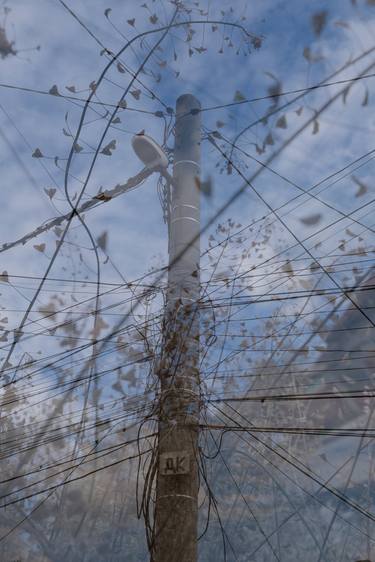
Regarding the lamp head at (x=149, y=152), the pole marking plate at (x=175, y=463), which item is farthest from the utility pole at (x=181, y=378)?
the lamp head at (x=149, y=152)

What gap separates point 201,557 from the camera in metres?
25.0

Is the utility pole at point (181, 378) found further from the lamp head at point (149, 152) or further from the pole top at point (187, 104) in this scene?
the lamp head at point (149, 152)

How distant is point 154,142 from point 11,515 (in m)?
21.7

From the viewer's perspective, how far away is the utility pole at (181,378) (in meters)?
4.99

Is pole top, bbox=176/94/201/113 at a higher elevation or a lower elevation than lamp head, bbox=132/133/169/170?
higher

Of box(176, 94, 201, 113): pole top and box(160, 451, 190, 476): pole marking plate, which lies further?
box(176, 94, 201, 113): pole top

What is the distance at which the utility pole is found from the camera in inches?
196

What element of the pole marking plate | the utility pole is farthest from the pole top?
the pole marking plate

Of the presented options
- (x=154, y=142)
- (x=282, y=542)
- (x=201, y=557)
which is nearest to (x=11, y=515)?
(x=201, y=557)

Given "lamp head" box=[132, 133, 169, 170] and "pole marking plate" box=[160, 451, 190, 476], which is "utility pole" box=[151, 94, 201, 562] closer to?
"pole marking plate" box=[160, 451, 190, 476]

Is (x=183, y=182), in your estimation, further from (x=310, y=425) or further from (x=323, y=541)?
(x=323, y=541)

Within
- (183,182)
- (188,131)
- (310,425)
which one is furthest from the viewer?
(310,425)

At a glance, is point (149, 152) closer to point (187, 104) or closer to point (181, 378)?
point (187, 104)

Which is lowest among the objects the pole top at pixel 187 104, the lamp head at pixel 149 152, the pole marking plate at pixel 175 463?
the pole marking plate at pixel 175 463
